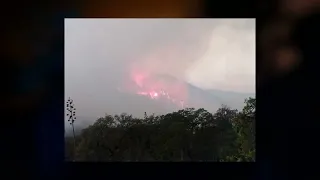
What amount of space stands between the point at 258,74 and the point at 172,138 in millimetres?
526

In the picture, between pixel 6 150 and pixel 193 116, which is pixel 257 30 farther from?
pixel 6 150

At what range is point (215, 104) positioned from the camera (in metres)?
3.94

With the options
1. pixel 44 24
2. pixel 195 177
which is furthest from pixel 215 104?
pixel 44 24

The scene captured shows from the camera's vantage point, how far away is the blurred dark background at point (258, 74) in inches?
155

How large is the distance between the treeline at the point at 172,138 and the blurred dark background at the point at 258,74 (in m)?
0.10

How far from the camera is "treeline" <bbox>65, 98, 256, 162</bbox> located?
3.95 meters

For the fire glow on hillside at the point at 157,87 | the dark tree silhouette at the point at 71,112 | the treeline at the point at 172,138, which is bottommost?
the treeline at the point at 172,138

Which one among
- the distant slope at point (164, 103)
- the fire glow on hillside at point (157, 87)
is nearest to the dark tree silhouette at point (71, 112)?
the distant slope at point (164, 103)

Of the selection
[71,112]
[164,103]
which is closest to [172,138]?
[164,103]

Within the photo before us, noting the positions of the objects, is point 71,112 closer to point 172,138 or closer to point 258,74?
point 172,138

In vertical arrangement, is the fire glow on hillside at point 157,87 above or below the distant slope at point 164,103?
above

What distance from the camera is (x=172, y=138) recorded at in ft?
13.0

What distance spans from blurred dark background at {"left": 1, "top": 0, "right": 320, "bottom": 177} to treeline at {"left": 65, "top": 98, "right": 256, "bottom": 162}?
0.10m

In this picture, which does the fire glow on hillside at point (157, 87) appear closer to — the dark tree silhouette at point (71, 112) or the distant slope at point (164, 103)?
the distant slope at point (164, 103)
